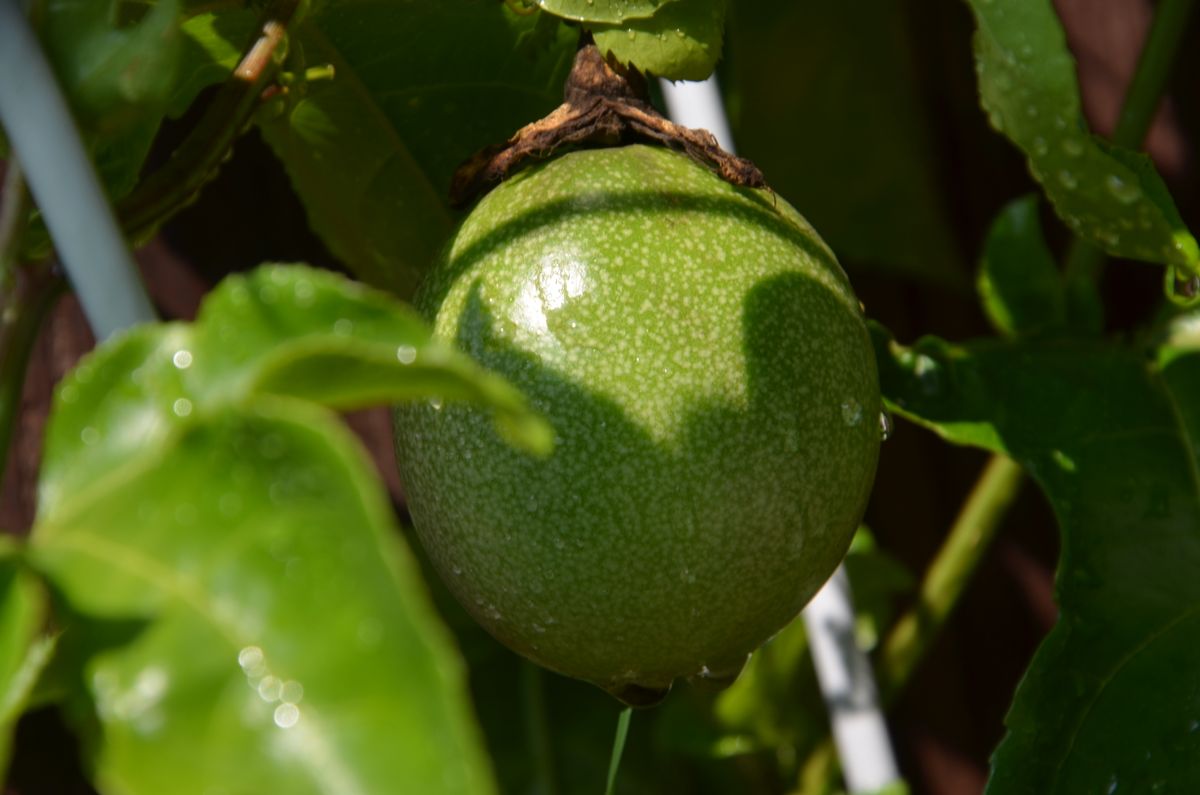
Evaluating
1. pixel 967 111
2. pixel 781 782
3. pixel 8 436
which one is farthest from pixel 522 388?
pixel 967 111

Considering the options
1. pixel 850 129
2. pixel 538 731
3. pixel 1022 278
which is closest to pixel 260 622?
pixel 1022 278

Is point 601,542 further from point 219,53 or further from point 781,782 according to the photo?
point 781,782

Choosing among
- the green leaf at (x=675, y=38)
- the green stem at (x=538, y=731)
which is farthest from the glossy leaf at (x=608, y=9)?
the green stem at (x=538, y=731)

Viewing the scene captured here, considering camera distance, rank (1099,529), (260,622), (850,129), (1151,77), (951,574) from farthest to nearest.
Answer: (850,129) < (951,574) < (1151,77) < (1099,529) < (260,622)

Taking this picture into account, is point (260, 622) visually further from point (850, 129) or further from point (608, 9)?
point (850, 129)

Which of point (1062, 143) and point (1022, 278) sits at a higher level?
point (1062, 143)

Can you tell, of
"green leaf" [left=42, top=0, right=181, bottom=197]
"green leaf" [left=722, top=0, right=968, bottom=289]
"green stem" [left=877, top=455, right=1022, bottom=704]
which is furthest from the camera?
"green leaf" [left=722, top=0, right=968, bottom=289]

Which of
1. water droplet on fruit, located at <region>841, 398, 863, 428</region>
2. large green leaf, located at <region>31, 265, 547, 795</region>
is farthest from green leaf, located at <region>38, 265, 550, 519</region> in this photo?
water droplet on fruit, located at <region>841, 398, 863, 428</region>

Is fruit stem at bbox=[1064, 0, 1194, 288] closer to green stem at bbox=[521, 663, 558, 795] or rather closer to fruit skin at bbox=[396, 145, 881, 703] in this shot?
fruit skin at bbox=[396, 145, 881, 703]
